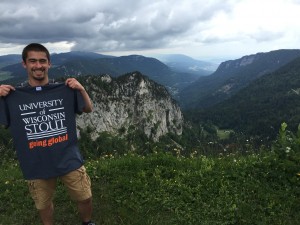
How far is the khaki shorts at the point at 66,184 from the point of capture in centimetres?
587

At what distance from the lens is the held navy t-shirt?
5668 millimetres

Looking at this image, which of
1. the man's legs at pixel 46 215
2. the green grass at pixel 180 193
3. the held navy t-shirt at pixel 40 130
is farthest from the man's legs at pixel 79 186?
the green grass at pixel 180 193

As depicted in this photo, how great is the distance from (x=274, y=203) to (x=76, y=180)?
4.10m

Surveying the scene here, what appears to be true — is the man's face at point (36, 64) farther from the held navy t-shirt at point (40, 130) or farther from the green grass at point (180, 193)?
the green grass at point (180, 193)

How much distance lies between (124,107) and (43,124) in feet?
569

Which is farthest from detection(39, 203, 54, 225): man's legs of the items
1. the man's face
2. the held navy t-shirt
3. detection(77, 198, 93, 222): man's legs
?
the man's face

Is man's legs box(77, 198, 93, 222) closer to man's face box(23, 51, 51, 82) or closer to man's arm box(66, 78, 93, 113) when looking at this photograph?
man's arm box(66, 78, 93, 113)

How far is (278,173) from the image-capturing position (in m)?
8.20

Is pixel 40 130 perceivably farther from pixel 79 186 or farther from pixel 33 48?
pixel 33 48

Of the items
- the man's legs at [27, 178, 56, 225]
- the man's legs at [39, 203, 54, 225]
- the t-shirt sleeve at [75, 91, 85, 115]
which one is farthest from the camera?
A: the man's legs at [39, 203, 54, 225]

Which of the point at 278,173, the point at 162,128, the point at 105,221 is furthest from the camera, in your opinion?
the point at 162,128

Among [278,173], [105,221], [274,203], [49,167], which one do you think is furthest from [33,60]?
[278,173]

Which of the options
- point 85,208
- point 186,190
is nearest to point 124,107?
point 186,190

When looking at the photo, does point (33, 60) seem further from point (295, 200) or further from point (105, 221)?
point (295, 200)
